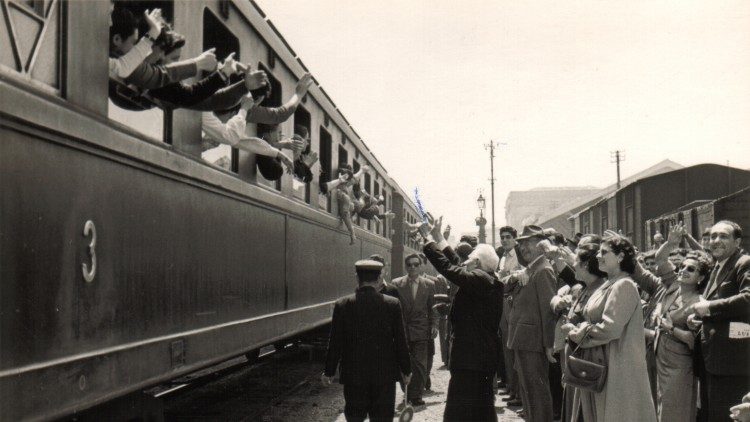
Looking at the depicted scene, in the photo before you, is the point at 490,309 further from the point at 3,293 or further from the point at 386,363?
the point at 3,293

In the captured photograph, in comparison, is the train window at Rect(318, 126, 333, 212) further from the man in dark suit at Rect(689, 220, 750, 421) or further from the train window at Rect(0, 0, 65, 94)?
the train window at Rect(0, 0, 65, 94)

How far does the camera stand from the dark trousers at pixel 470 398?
17.4 ft

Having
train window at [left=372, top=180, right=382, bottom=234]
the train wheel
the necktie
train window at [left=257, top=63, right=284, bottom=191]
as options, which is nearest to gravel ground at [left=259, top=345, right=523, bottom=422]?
the train wheel

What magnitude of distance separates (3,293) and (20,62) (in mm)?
834

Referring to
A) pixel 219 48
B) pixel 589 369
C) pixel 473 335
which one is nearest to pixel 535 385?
pixel 473 335

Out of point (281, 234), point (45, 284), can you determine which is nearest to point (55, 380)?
point (45, 284)

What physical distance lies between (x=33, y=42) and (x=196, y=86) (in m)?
1.22

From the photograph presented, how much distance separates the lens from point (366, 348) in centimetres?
523

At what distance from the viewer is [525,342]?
6.11m

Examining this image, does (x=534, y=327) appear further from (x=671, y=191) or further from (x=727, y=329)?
(x=671, y=191)

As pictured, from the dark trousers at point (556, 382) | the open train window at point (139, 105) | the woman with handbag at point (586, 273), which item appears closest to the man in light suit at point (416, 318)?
the dark trousers at point (556, 382)

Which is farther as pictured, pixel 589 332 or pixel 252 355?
pixel 252 355

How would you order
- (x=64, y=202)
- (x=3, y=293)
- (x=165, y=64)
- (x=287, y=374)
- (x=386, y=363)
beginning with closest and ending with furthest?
(x=3, y=293) < (x=64, y=202) < (x=165, y=64) < (x=386, y=363) < (x=287, y=374)

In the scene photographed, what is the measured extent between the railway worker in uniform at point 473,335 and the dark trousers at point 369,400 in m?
0.46
